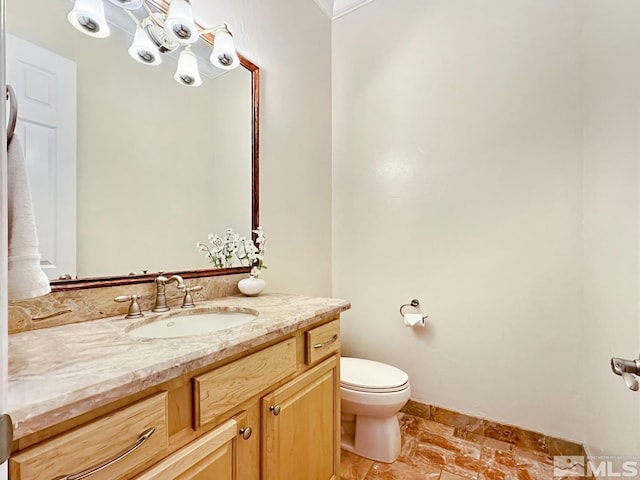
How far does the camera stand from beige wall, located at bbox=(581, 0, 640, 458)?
103 cm

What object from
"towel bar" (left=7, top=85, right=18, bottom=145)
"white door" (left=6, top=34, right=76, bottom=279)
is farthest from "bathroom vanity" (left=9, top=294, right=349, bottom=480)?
"towel bar" (left=7, top=85, right=18, bottom=145)

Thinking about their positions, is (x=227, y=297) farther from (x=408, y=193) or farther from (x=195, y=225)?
(x=408, y=193)

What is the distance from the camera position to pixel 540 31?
1.66 meters

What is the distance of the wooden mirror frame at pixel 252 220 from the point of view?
3.38 feet

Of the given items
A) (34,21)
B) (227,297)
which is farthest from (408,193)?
(34,21)

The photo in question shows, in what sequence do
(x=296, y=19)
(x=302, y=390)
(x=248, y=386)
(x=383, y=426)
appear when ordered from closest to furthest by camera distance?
(x=248, y=386), (x=302, y=390), (x=383, y=426), (x=296, y=19)

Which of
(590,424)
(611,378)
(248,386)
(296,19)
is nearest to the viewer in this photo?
(248,386)

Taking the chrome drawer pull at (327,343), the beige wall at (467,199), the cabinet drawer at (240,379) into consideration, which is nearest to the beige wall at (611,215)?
the beige wall at (467,199)

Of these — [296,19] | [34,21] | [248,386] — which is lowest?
[248,386]

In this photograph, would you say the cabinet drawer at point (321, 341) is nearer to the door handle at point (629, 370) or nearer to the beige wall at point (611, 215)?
the door handle at point (629, 370)

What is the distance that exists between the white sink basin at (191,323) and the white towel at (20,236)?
0.42m

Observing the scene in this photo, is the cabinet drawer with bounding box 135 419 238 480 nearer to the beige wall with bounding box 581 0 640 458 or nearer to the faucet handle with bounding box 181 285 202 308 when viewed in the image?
the faucet handle with bounding box 181 285 202 308

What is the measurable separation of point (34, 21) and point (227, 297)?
46.0 inches

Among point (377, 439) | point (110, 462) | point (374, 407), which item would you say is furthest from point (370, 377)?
point (110, 462)
